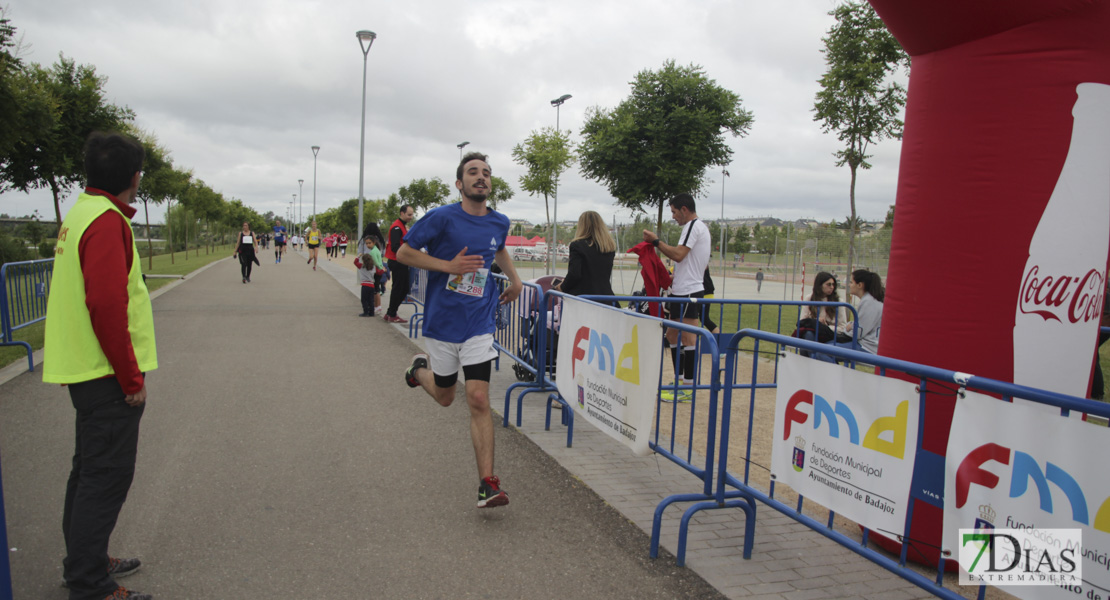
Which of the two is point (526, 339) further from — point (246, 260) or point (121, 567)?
point (246, 260)

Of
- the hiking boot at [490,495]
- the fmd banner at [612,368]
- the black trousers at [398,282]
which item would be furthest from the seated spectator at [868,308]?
the black trousers at [398,282]

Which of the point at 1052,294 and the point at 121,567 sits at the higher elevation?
the point at 1052,294

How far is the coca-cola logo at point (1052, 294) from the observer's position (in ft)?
10.8

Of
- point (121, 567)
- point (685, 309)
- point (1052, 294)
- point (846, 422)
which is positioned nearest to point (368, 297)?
point (685, 309)

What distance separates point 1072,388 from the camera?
3.43m

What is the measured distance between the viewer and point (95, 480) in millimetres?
2828

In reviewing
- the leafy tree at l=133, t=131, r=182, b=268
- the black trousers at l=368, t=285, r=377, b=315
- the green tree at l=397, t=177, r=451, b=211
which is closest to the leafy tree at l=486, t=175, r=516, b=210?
the green tree at l=397, t=177, r=451, b=211

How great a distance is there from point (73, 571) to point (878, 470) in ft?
10.4

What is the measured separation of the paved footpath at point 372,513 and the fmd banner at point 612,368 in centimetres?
48

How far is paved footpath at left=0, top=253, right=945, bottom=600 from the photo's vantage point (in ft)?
10.5

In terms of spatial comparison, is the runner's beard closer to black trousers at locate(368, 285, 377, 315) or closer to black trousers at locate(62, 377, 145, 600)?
black trousers at locate(62, 377, 145, 600)

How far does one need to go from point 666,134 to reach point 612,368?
22.9 m

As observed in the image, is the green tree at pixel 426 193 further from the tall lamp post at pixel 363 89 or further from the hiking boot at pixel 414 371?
the hiking boot at pixel 414 371

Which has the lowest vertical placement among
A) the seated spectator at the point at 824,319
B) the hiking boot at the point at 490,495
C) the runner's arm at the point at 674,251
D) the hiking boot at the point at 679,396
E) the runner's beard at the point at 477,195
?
the hiking boot at the point at 679,396
